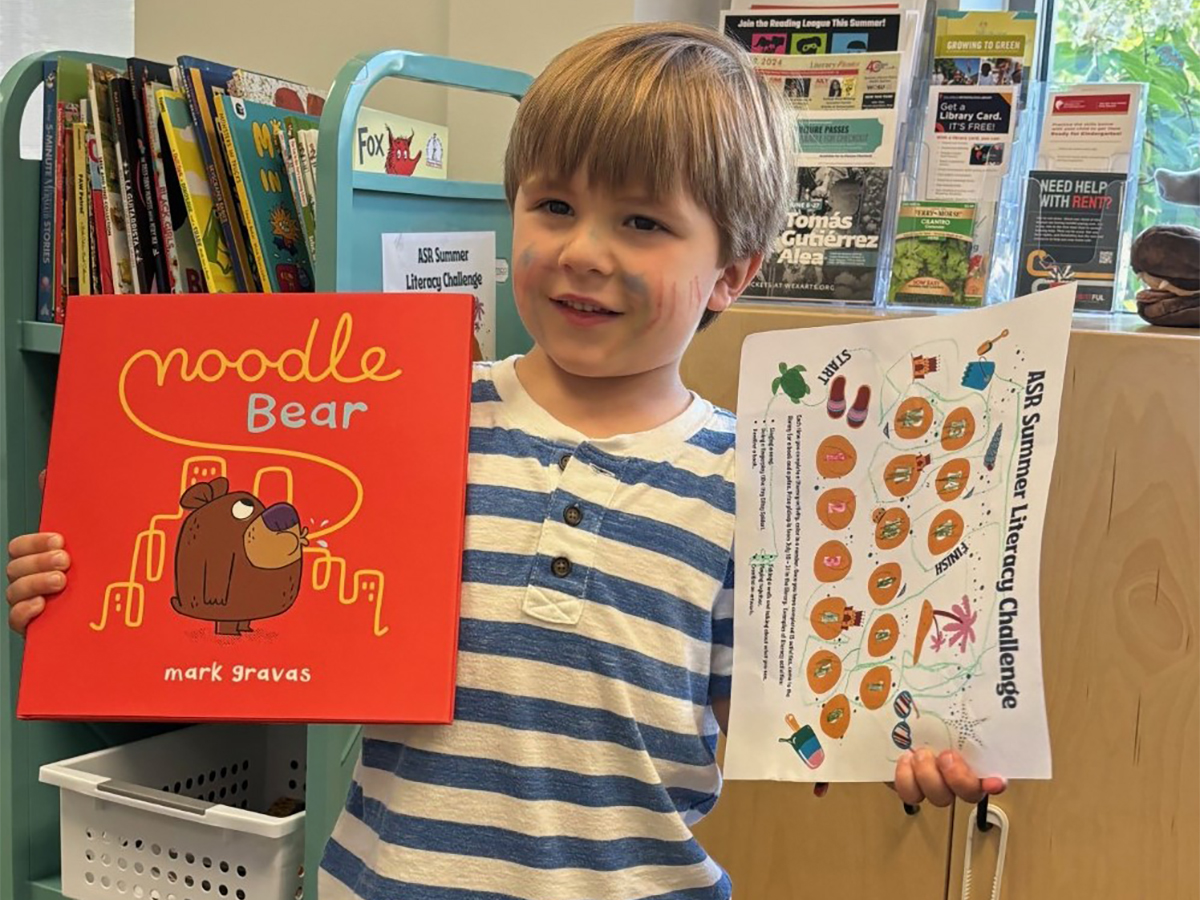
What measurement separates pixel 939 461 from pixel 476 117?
3.40 feet

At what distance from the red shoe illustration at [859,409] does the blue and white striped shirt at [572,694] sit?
0.10m

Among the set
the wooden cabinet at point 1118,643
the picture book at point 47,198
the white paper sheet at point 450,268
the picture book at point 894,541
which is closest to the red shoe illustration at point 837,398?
the picture book at point 894,541

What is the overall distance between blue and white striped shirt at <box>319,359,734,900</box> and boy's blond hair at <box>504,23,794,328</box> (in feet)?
0.62

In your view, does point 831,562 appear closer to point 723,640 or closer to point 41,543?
point 723,640

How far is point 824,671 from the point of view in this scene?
2.77 feet

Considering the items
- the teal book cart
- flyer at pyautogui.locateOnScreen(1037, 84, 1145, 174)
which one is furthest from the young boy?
flyer at pyautogui.locateOnScreen(1037, 84, 1145, 174)

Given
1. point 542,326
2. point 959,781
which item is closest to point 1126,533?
point 959,781

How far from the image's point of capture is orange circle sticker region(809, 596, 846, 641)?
85cm

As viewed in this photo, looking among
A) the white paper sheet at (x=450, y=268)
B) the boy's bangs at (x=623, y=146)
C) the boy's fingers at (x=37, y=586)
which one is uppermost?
the boy's bangs at (x=623, y=146)

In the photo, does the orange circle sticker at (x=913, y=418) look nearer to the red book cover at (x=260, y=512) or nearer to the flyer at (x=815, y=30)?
the red book cover at (x=260, y=512)

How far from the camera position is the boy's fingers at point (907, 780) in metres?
0.80

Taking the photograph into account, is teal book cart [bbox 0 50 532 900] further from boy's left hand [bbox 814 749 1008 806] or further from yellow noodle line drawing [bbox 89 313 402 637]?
boy's left hand [bbox 814 749 1008 806]

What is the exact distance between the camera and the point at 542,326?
0.88 m

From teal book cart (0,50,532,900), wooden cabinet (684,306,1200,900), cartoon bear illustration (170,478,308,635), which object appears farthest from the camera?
teal book cart (0,50,532,900)
